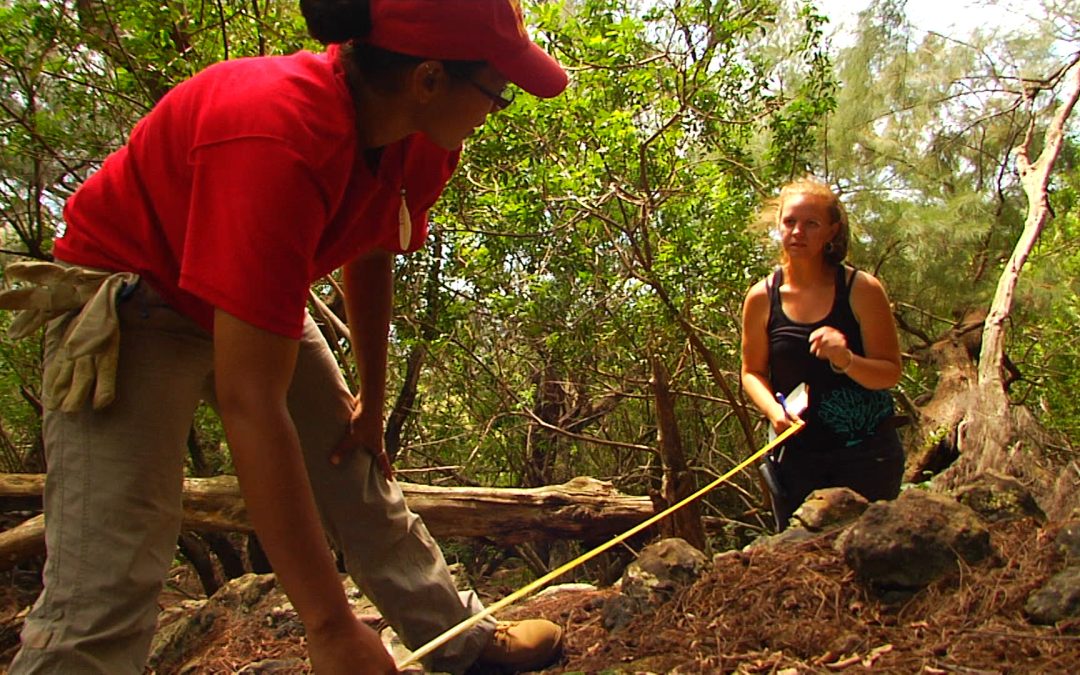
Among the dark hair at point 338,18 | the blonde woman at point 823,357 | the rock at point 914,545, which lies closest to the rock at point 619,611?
the rock at point 914,545

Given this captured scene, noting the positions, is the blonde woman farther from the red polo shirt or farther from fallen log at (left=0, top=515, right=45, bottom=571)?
fallen log at (left=0, top=515, right=45, bottom=571)

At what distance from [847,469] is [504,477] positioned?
206 inches

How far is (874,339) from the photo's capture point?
2.78 meters

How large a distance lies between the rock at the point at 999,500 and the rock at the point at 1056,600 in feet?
1.93

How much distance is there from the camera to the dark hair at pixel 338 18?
1.41m

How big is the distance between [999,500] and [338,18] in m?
2.40

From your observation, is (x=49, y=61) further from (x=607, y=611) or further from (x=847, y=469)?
(x=847, y=469)

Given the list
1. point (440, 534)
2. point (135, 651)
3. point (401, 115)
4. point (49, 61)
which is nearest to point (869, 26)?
point (440, 534)

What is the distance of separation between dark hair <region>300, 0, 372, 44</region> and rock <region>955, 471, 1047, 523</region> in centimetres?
227

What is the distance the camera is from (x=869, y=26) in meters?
6.79

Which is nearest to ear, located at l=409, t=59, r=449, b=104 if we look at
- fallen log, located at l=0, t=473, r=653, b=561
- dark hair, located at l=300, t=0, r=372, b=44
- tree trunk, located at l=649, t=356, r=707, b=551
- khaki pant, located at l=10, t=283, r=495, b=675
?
dark hair, located at l=300, t=0, r=372, b=44

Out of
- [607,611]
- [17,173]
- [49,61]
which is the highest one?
[49,61]

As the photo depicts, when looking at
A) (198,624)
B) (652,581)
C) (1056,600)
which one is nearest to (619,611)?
(652,581)

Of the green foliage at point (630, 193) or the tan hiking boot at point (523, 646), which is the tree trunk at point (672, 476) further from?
the tan hiking boot at point (523, 646)
